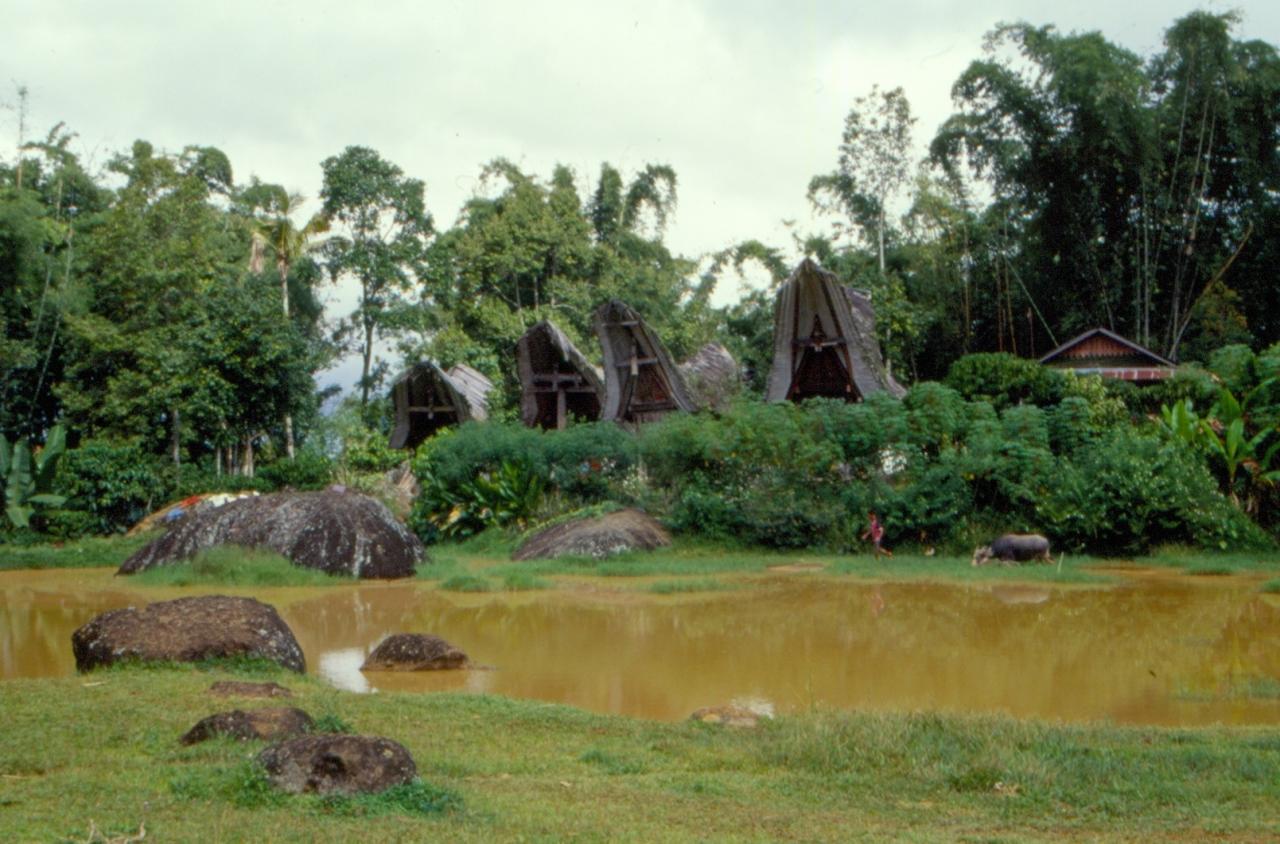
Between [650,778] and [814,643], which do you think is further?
[814,643]

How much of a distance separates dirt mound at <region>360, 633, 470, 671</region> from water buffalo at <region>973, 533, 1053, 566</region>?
27.8 ft

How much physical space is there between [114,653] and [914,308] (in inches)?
984

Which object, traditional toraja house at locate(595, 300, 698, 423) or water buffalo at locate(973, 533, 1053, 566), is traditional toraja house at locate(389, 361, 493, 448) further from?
water buffalo at locate(973, 533, 1053, 566)

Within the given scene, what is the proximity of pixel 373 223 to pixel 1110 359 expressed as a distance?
17.6 metres

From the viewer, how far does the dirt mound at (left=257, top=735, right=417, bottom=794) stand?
5344 mm

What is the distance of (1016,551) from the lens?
54.2 ft

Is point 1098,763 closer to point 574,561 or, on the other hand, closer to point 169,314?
point 574,561

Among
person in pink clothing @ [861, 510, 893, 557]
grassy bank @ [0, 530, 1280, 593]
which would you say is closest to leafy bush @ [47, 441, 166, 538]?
grassy bank @ [0, 530, 1280, 593]

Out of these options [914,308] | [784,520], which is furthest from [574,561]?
[914,308]

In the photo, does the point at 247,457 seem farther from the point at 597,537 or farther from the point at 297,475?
the point at 597,537

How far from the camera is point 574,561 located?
17.2m

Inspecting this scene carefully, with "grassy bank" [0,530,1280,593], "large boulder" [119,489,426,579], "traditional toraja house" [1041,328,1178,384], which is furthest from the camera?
"traditional toraja house" [1041,328,1178,384]

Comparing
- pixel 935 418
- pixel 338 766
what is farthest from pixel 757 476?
pixel 338 766

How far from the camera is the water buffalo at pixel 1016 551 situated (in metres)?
16.5
